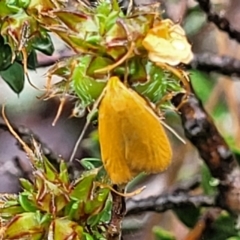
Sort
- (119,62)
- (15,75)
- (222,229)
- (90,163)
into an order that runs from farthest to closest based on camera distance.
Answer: (222,229) → (15,75) → (90,163) → (119,62)

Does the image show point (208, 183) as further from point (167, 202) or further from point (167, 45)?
point (167, 45)

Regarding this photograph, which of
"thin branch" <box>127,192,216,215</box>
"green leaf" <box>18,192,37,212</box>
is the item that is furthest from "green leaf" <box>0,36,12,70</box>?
"thin branch" <box>127,192,216,215</box>

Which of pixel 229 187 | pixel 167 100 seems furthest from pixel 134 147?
pixel 229 187

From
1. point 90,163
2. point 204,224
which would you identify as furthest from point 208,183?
point 90,163

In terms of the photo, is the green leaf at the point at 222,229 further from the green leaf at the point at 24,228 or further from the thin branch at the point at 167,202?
the green leaf at the point at 24,228

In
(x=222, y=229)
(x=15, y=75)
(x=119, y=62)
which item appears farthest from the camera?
→ (x=222, y=229)

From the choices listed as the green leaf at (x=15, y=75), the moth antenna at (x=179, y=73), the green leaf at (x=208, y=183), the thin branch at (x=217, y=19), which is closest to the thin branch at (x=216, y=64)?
the thin branch at (x=217, y=19)

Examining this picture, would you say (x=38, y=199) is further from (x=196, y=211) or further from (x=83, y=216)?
(x=196, y=211)
